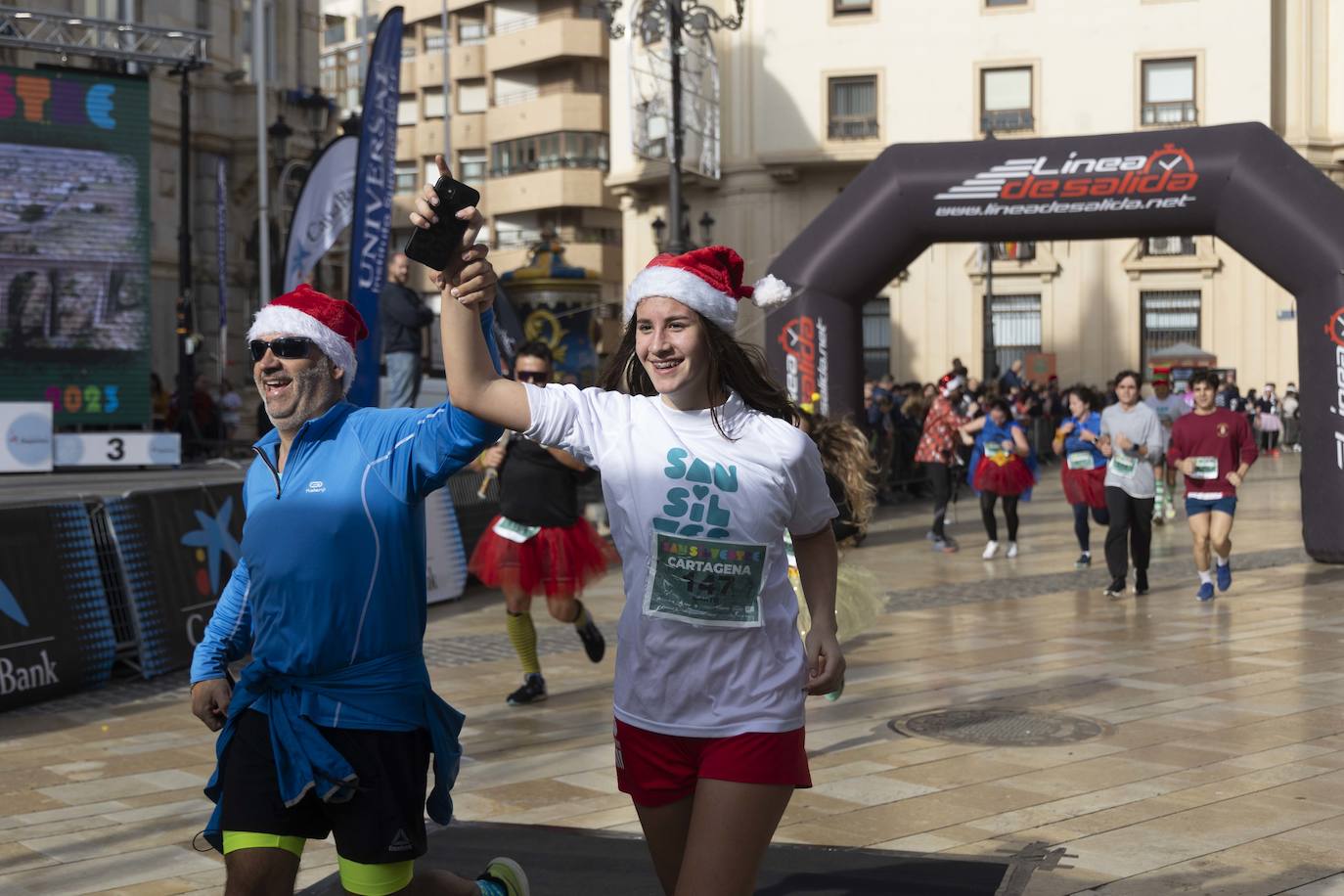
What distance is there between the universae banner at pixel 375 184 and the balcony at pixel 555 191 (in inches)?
1737

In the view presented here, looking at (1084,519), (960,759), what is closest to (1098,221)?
(1084,519)

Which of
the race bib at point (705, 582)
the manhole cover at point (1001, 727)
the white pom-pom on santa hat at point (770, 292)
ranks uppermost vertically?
the white pom-pom on santa hat at point (770, 292)

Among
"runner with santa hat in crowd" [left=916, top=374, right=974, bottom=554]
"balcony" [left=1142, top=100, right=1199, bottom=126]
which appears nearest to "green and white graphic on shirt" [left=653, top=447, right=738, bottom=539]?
"runner with santa hat in crowd" [left=916, top=374, right=974, bottom=554]

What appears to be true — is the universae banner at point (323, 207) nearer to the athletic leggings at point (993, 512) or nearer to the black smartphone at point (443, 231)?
the athletic leggings at point (993, 512)

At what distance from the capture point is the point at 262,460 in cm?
405

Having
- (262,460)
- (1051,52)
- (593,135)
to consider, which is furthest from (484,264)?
(593,135)

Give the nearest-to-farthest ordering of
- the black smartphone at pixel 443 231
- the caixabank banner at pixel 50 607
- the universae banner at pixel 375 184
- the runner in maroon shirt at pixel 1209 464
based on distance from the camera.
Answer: the black smartphone at pixel 443 231 < the caixabank banner at pixel 50 607 < the runner in maroon shirt at pixel 1209 464 < the universae banner at pixel 375 184

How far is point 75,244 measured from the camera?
78.8ft

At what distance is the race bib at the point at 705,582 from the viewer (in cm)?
366

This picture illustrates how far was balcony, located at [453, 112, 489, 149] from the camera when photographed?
6253 centimetres

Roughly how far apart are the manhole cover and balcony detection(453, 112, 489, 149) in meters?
56.0

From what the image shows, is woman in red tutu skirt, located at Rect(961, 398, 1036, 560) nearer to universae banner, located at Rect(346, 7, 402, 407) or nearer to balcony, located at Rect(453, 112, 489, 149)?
universae banner, located at Rect(346, 7, 402, 407)

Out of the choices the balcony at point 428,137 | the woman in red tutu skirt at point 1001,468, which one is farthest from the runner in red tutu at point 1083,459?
the balcony at point 428,137

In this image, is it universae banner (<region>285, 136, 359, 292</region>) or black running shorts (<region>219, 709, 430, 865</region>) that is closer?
black running shorts (<region>219, 709, 430, 865</region>)
